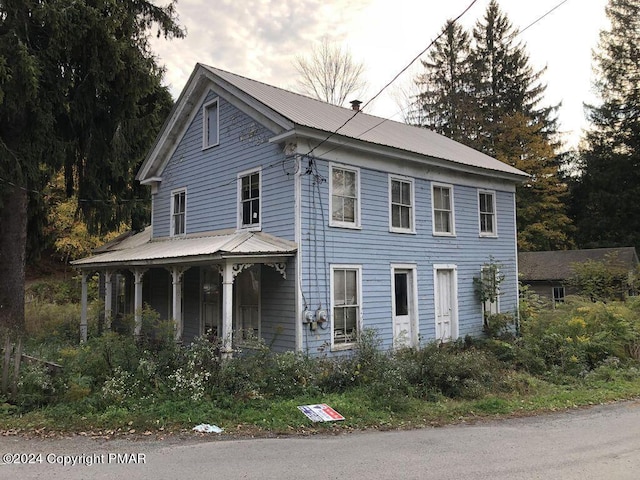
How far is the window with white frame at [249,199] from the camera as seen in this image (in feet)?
38.3

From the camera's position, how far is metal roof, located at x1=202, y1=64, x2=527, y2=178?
11.5 metres

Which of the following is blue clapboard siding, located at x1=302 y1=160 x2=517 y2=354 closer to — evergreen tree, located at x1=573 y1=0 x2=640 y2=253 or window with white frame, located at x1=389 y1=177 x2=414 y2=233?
window with white frame, located at x1=389 y1=177 x2=414 y2=233

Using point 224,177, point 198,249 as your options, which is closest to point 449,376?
point 198,249

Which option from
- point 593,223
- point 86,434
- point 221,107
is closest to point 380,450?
point 86,434

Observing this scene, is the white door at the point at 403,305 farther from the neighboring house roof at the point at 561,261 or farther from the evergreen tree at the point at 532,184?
the evergreen tree at the point at 532,184

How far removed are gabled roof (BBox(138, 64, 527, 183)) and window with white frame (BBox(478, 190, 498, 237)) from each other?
77cm

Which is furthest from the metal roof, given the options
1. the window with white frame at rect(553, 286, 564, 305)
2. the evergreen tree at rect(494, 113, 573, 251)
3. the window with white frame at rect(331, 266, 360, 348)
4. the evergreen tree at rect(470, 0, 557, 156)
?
the evergreen tree at rect(470, 0, 557, 156)

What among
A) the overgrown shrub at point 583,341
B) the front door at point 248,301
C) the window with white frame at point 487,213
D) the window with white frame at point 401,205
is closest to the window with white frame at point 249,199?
the front door at point 248,301

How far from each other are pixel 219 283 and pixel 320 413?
6201 mm

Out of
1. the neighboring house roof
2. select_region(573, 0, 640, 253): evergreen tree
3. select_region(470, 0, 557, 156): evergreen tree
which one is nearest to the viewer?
the neighboring house roof

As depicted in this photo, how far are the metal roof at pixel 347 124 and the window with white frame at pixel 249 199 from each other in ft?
6.22

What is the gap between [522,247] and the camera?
1264 inches

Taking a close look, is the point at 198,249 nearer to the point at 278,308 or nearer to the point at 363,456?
the point at 278,308

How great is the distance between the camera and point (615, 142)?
34406mm
